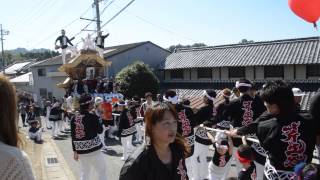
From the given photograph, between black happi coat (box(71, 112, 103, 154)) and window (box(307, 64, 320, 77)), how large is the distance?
49.9 ft

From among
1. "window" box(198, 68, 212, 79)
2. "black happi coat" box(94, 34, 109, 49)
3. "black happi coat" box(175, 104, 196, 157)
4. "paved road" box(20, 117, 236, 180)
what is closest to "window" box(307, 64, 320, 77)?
"window" box(198, 68, 212, 79)

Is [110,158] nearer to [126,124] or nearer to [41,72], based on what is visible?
[126,124]

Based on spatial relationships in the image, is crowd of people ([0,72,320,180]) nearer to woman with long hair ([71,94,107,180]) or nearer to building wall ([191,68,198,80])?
woman with long hair ([71,94,107,180])

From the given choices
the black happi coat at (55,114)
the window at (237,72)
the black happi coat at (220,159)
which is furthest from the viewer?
the window at (237,72)

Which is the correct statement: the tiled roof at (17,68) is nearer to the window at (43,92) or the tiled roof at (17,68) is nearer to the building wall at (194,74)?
the window at (43,92)

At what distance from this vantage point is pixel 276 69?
1991cm

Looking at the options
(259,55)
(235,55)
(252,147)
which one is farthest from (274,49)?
(252,147)

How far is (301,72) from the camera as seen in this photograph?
19.0 metres

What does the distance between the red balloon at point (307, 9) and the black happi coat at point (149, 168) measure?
112 inches

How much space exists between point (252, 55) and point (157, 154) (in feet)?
64.8

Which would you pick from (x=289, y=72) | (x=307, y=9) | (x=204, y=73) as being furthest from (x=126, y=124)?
(x=204, y=73)

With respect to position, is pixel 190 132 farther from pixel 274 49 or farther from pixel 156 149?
pixel 274 49

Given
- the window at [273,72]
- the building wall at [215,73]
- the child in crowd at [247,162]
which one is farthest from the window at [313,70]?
the child in crowd at [247,162]

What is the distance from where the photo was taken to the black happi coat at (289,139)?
327cm
